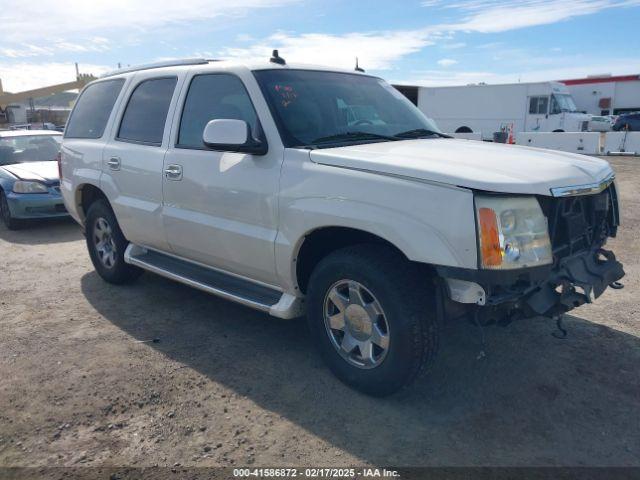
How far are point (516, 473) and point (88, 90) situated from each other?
523 centimetres

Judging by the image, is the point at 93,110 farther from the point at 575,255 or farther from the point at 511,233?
Answer: the point at 575,255

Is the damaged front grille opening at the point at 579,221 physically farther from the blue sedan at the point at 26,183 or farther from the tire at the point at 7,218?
the tire at the point at 7,218

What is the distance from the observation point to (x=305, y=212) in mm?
3176

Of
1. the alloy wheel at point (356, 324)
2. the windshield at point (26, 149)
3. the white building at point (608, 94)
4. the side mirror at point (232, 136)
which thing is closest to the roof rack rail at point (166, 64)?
the side mirror at point (232, 136)

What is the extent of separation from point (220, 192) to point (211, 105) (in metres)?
0.72

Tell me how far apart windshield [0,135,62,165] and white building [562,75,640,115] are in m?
37.4

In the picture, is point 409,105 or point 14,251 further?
point 14,251

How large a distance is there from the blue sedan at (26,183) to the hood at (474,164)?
6.27m

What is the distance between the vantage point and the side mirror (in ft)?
10.8

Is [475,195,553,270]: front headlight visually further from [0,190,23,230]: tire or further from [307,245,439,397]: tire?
[0,190,23,230]: tire

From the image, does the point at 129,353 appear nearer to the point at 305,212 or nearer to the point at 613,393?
the point at 305,212

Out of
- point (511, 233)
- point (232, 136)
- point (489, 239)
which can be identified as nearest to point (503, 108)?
point (232, 136)

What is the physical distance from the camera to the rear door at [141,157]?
4281mm

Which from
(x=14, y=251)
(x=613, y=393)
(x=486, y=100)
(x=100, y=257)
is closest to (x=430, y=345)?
(x=613, y=393)
